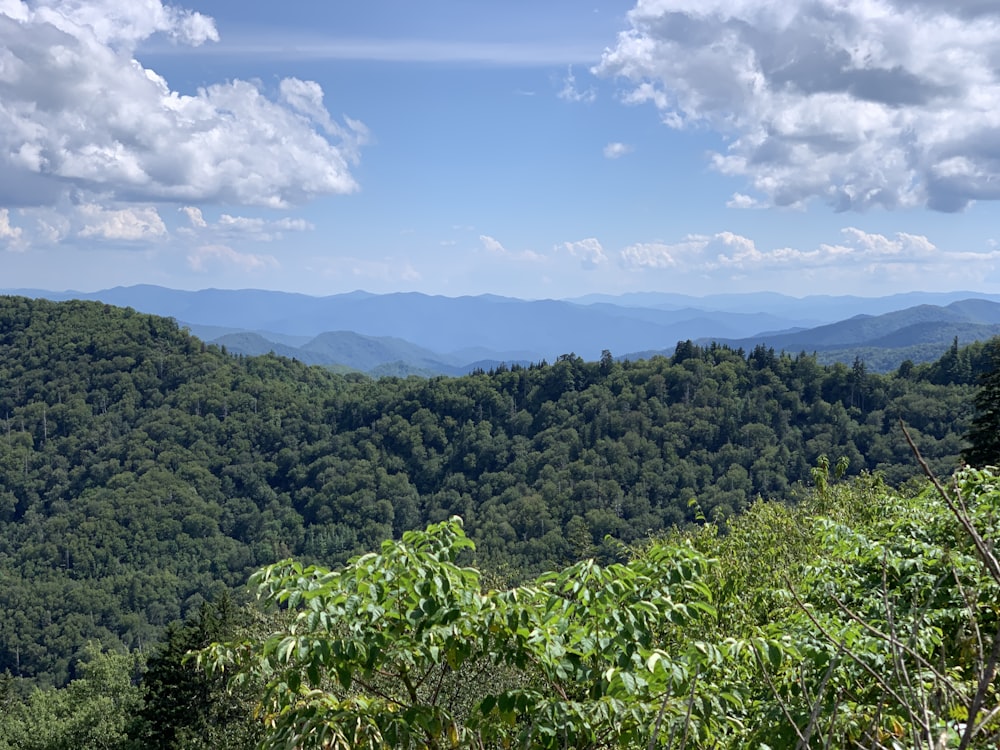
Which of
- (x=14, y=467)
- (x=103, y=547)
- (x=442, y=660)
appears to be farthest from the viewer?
(x=14, y=467)

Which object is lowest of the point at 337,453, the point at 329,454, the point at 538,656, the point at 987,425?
the point at 329,454

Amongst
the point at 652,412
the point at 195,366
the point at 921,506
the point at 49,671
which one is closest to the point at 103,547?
the point at 49,671

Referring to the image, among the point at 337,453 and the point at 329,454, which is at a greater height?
the point at 337,453

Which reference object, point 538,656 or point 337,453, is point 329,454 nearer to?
point 337,453

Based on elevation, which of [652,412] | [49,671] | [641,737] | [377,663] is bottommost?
[49,671]

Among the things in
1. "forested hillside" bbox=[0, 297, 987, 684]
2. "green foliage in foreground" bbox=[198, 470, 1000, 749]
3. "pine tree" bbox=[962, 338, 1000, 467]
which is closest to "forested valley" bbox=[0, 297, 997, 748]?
"forested hillside" bbox=[0, 297, 987, 684]

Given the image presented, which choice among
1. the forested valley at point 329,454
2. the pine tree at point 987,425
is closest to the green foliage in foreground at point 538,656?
the pine tree at point 987,425

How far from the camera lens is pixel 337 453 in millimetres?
132500

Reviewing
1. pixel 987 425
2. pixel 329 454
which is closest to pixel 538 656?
pixel 987 425

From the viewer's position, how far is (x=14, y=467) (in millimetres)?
131125

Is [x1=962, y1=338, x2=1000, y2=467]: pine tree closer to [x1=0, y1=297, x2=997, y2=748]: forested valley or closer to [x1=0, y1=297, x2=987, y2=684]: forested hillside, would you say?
[x1=0, y1=297, x2=997, y2=748]: forested valley

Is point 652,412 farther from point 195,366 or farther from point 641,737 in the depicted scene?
point 641,737

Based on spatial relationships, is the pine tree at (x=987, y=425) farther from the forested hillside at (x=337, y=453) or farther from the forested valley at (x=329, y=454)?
the forested hillside at (x=337, y=453)

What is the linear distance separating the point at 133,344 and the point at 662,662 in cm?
17480
